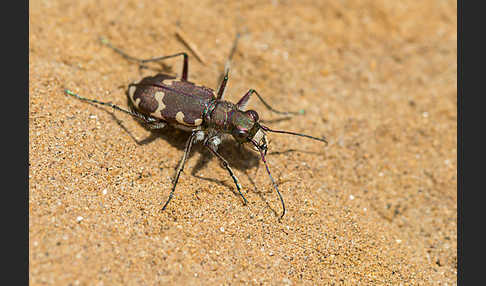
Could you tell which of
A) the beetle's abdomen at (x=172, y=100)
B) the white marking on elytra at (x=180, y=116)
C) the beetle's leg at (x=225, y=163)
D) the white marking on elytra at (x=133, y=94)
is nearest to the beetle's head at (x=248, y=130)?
the beetle's leg at (x=225, y=163)

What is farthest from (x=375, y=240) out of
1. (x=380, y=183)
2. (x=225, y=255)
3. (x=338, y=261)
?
(x=225, y=255)

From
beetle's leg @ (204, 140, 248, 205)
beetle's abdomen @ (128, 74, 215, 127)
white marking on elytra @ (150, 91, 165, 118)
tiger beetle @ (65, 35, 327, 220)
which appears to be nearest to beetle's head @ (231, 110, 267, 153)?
tiger beetle @ (65, 35, 327, 220)

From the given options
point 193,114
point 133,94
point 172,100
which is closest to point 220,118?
point 193,114

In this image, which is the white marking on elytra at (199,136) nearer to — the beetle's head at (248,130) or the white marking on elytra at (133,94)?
the beetle's head at (248,130)

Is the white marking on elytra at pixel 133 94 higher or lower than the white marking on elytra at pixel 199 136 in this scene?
higher

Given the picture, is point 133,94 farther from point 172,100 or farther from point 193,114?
point 193,114

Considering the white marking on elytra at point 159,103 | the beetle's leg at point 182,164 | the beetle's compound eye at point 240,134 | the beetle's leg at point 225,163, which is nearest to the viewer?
the beetle's leg at point 182,164
